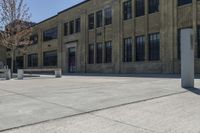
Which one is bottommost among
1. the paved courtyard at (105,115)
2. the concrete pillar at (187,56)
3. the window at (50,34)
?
the paved courtyard at (105,115)

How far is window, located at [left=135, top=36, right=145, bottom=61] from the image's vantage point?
32.3m

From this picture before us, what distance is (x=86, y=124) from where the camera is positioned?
643cm

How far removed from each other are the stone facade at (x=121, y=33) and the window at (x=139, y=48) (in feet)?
1.52

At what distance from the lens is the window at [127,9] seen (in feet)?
114

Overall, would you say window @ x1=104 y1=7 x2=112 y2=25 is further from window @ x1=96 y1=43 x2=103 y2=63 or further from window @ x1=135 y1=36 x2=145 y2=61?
window @ x1=135 y1=36 x2=145 y2=61

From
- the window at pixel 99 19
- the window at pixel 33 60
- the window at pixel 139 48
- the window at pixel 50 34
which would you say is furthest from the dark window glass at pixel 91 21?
the window at pixel 33 60

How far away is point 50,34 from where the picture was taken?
5494 cm

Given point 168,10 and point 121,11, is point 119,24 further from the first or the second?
point 168,10

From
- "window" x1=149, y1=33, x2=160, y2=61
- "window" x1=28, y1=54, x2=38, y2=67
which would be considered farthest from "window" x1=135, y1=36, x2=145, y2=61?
"window" x1=28, y1=54, x2=38, y2=67

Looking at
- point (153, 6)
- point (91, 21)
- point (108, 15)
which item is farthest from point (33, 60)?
point (153, 6)

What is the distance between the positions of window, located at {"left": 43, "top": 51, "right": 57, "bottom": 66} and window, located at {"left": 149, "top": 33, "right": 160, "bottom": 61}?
82.5 feet

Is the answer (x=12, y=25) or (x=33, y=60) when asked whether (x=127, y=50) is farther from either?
(x=33, y=60)

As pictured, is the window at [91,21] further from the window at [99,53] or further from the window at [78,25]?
the window at [99,53]

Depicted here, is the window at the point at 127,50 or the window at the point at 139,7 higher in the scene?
the window at the point at 139,7
